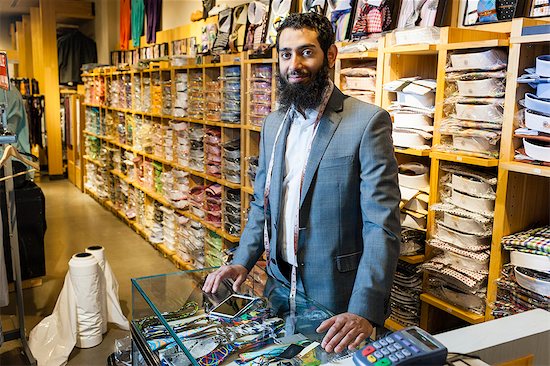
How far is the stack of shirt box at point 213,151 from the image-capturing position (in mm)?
A: 4391

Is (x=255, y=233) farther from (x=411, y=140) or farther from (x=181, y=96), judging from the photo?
(x=181, y=96)

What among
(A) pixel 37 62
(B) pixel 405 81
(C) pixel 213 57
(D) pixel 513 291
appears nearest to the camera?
(D) pixel 513 291

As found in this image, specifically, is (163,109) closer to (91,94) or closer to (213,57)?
(213,57)

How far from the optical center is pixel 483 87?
2176mm

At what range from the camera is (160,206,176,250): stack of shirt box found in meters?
5.34

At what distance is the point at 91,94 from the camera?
8375mm

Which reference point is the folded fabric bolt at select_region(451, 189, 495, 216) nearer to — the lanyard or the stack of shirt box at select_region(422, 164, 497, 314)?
the stack of shirt box at select_region(422, 164, 497, 314)

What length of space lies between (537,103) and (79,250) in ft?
16.2

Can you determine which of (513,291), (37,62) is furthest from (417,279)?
(37,62)

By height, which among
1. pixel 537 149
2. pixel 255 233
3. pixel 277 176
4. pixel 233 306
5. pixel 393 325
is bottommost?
pixel 393 325

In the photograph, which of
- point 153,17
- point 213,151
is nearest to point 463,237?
point 213,151

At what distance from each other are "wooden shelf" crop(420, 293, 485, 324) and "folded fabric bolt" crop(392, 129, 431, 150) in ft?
2.34

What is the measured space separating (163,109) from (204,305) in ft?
13.5

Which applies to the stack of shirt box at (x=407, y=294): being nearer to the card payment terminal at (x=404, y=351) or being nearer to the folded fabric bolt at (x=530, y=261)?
the folded fabric bolt at (x=530, y=261)
